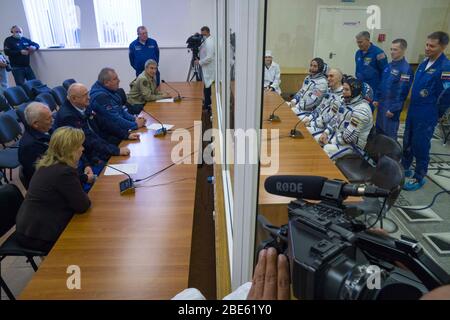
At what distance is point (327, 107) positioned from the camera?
3.21 metres

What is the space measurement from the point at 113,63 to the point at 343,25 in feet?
16.5

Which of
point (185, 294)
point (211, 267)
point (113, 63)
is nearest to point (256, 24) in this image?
point (185, 294)

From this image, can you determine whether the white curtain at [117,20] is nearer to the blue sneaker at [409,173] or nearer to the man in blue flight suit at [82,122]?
the man in blue flight suit at [82,122]

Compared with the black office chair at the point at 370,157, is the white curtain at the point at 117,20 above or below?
above

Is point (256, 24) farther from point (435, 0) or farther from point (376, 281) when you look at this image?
point (435, 0)

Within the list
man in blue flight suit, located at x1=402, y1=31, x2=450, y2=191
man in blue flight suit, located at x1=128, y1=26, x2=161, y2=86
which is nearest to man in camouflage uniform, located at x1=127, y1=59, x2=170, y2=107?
man in blue flight suit, located at x1=128, y1=26, x2=161, y2=86

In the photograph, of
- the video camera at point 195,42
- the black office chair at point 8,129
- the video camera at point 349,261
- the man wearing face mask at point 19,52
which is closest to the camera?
the video camera at point 349,261

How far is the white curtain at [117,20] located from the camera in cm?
636

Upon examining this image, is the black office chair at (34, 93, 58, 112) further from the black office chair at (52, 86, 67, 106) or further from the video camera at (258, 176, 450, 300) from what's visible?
the video camera at (258, 176, 450, 300)

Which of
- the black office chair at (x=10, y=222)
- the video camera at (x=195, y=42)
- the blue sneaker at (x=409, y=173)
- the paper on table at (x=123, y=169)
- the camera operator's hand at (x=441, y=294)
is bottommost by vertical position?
the black office chair at (x=10, y=222)

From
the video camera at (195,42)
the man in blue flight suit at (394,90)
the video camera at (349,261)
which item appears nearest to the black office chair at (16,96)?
the video camera at (195,42)

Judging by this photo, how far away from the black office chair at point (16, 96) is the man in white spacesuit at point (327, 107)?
13.9 ft

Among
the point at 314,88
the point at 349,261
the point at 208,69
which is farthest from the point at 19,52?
the point at 349,261

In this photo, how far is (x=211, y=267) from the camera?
2188mm
